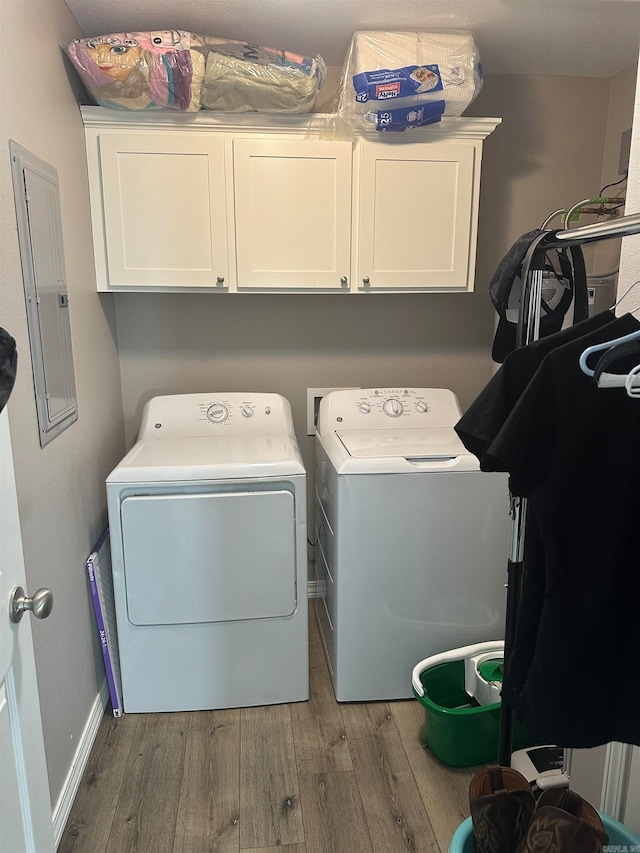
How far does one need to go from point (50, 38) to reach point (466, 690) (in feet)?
8.09

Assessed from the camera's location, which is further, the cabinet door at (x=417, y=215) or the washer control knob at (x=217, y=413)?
the washer control knob at (x=217, y=413)

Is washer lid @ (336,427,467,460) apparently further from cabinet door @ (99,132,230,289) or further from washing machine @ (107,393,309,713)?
cabinet door @ (99,132,230,289)

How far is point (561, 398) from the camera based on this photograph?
3.16ft

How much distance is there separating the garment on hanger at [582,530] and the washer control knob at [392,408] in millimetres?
1533

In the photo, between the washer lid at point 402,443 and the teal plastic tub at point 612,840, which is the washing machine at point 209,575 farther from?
the teal plastic tub at point 612,840

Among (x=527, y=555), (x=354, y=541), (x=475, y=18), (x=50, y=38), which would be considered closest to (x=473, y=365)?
(x=354, y=541)

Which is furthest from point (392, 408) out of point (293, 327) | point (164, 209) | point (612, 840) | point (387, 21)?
point (612, 840)

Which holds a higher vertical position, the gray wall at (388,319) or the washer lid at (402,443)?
the gray wall at (388,319)

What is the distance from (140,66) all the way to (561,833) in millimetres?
2322

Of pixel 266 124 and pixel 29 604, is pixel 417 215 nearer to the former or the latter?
pixel 266 124

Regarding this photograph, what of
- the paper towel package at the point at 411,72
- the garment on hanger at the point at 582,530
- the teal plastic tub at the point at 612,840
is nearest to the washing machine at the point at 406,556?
the teal plastic tub at the point at 612,840

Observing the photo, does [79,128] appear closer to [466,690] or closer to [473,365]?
[473,365]

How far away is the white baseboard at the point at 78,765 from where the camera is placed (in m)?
1.66

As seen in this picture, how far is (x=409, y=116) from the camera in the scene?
2.13 metres
